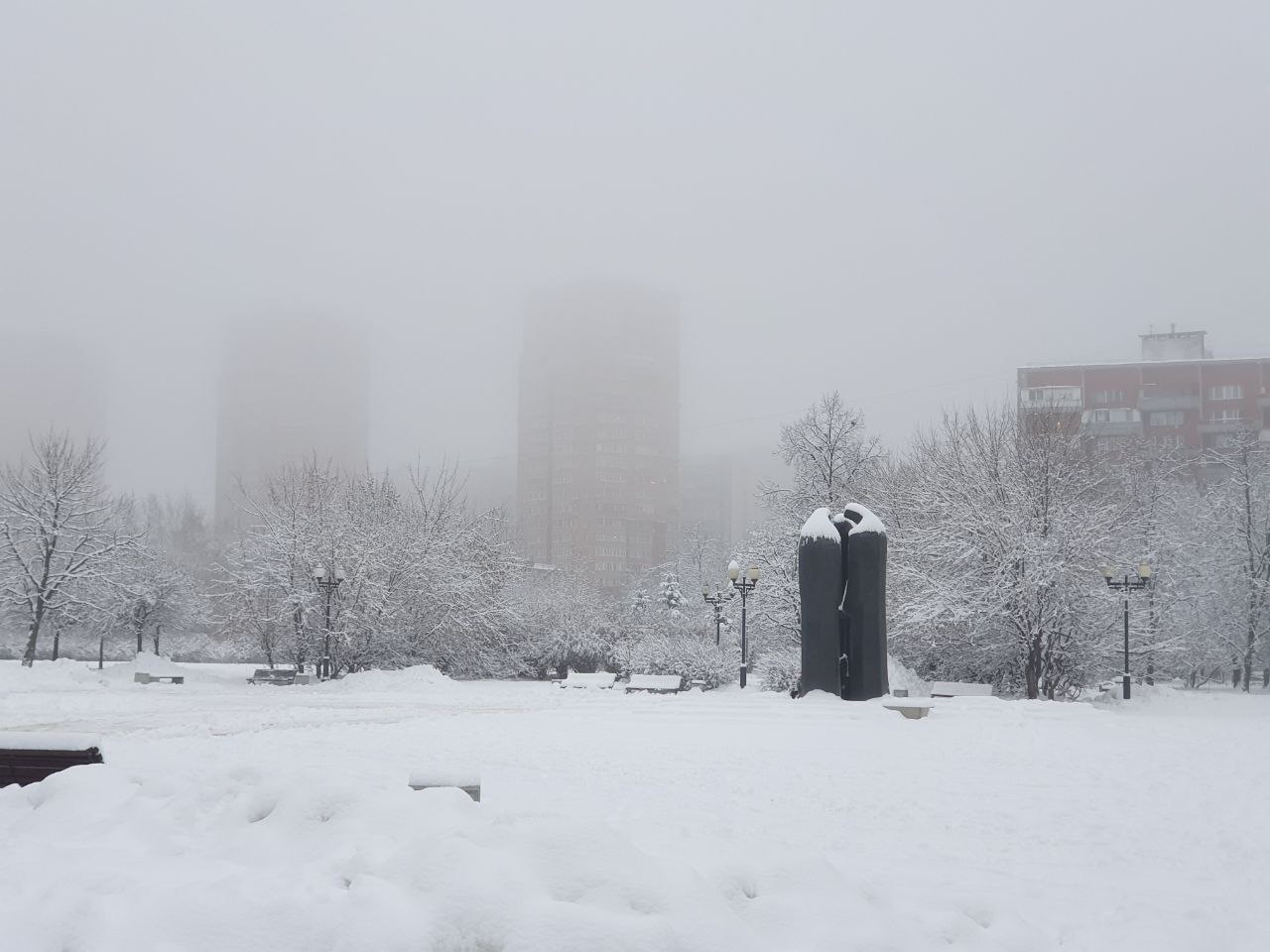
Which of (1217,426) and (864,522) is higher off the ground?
(1217,426)

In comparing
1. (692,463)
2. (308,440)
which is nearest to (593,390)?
(692,463)

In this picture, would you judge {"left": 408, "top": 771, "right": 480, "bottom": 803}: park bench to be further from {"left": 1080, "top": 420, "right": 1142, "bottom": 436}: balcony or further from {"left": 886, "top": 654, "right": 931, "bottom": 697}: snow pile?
{"left": 1080, "top": 420, "right": 1142, "bottom": 436}: balcony

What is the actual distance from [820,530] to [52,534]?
26969 mm

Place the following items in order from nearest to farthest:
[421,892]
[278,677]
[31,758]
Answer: [421,892], [31,758], [278,677]

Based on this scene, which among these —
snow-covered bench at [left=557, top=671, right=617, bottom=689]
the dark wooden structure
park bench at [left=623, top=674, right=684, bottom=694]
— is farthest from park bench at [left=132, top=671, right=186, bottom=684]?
the dark wooden structure

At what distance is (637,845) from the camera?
5.65 meters

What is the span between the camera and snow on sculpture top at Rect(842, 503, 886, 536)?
63.4 feet

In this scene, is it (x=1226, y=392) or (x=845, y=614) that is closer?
(x=845, y=614)

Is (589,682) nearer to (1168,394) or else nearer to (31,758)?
(31,758)

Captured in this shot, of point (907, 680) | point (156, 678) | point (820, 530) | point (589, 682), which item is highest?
point (820, 530)

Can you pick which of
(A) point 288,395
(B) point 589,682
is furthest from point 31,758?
(A) point 288,395

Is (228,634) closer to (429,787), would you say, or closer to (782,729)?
(782,729)

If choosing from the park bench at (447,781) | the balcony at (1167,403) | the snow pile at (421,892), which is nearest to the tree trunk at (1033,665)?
the park bench at (447,781)

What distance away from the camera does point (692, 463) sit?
123312 mm
